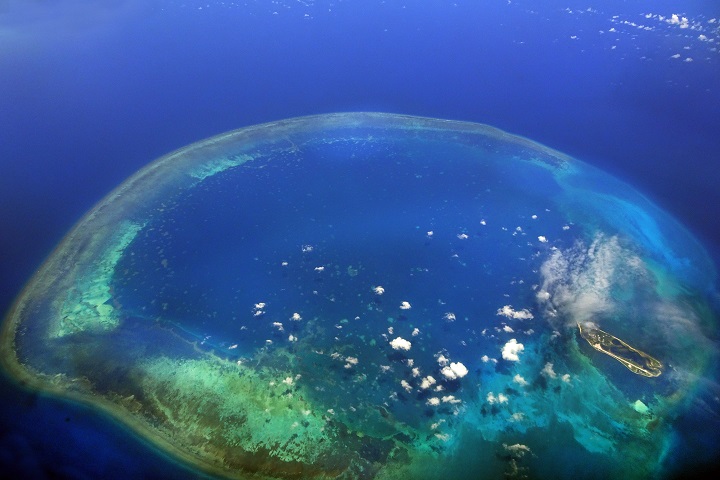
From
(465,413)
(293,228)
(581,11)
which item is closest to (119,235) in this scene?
(293,228)

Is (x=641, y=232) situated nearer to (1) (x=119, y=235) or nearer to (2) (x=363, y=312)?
(2) (x=363, y=312)

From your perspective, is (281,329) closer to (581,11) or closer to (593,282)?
(593,282)

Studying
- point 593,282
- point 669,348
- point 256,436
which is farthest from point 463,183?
point 256,436

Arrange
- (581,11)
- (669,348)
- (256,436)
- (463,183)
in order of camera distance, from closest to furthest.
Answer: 1. (256,436)
2. (669,348)
3. (463,183)
4. (581,11)

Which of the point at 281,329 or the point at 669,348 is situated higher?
the point at 669,348

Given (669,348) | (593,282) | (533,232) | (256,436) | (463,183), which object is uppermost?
(463,183)

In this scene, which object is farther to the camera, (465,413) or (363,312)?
(363,312)

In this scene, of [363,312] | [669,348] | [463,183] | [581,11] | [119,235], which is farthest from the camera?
[581,11]
